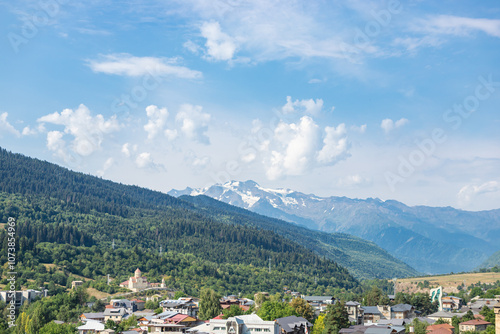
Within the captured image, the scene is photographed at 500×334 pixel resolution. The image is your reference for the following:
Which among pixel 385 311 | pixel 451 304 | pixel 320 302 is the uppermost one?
pixel 451 304

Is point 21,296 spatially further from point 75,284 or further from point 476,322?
point 476,322

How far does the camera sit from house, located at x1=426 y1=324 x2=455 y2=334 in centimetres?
9499

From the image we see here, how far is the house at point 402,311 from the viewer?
401 feet

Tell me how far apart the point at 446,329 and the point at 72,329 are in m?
61.0

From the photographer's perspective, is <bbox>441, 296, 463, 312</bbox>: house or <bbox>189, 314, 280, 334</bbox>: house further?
<bbox>441, 296, 463, 312</bbox>: house

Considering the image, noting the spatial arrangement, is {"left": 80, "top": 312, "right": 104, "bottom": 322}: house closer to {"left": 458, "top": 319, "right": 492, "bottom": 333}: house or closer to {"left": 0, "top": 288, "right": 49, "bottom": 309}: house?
{"left": 0, "top": 288, "right": 49, "bottom": 309}: house

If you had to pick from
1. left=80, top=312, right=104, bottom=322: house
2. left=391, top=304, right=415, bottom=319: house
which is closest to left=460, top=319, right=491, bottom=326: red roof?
left=391, top=304, right=415, bottom=319: house

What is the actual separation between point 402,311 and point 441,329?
25715mm

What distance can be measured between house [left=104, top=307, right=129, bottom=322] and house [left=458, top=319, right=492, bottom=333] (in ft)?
199

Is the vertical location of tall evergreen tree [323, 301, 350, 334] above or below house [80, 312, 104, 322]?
above

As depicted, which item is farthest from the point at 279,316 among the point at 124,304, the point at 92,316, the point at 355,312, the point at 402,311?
the point at 124,304

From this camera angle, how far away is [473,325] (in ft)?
319

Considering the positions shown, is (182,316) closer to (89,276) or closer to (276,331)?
(276,331)

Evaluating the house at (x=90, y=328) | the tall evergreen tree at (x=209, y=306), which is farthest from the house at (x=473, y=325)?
the house at (x=90, y=328)
